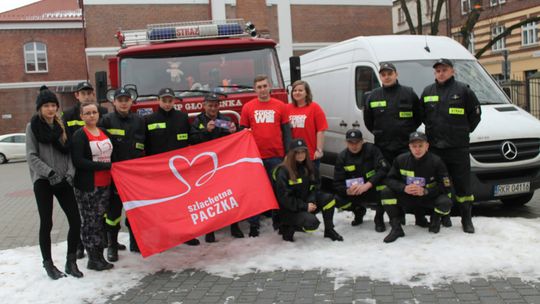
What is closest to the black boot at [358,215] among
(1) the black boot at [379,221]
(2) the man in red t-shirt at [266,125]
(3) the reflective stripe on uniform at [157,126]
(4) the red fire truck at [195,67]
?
(1) the black boot at [379,221]

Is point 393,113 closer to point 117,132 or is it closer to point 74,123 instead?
point 117,132

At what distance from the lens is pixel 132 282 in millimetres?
5660

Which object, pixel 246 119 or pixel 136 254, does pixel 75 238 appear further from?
pixel 246 119

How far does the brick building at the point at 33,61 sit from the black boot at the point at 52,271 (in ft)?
118

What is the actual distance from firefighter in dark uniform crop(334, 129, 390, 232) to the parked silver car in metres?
24.3

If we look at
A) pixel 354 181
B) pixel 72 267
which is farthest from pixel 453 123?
pixel 72 267

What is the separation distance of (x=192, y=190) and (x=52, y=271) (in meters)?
1.71

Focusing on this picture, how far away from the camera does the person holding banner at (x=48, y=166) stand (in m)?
5.50

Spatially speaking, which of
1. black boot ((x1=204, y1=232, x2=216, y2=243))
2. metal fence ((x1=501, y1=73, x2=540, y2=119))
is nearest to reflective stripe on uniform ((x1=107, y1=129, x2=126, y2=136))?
black boot ((x1=204, y1=232, x2=216, y2=243))

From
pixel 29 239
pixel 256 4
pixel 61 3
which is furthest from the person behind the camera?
pixel 61 3

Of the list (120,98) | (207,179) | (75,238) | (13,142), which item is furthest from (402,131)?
(13,142)

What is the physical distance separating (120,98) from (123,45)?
2.54 meters

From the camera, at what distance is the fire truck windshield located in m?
7.75

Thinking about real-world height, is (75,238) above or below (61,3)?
below
